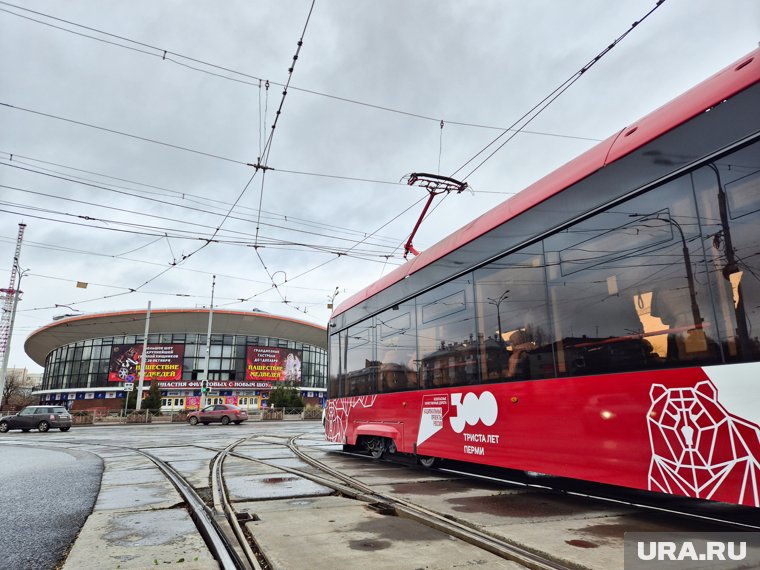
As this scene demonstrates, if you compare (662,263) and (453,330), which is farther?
(453,330)


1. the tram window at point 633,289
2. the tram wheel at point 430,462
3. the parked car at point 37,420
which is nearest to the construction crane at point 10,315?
the parked car at point 37,420

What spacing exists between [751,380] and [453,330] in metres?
3.79

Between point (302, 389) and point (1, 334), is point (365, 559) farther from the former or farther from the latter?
point (302, 389)

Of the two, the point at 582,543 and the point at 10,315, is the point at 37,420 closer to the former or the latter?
the point at 10,315

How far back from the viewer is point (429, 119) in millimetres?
9883

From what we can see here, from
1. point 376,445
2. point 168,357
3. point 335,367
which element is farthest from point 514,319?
point 168,357

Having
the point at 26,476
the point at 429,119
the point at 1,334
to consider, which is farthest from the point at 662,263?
the point at 1,334

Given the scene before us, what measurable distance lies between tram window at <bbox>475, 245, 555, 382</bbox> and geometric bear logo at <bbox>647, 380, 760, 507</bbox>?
4.34 feet

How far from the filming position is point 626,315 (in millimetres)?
4336

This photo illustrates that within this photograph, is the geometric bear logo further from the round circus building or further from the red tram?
the round circus building

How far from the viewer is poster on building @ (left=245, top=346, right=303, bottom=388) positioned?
58.7 metres

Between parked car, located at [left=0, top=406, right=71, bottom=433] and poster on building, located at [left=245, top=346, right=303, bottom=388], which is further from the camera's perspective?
poster on building, located at [left=245, top=346, right=303, bottom=388]

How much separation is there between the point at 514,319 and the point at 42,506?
5.86 metres

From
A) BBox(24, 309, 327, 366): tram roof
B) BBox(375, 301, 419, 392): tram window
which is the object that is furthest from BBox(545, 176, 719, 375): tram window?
BBox(24, 309, 327, 366): tram roof
